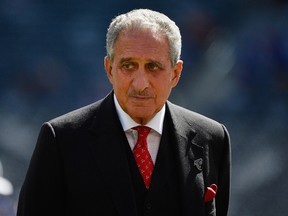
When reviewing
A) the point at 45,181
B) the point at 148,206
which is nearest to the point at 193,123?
the point at 148,206

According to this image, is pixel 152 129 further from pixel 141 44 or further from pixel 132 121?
pixel 141 44

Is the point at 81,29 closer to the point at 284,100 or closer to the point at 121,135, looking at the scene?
the point at 284,100

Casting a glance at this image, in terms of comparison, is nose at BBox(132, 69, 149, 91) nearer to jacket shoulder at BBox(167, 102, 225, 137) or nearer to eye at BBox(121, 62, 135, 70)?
eye at BBox(121, 62, 135, 70)

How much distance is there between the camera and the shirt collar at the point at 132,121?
10.1 feet

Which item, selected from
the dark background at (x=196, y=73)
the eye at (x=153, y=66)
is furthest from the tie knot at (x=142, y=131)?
the dark background at (x=196, y=73)

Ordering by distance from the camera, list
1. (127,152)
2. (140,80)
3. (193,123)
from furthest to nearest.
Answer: (193,123) → (127,152) → (140,80)

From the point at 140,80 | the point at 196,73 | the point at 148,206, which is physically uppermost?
the point at 196,73

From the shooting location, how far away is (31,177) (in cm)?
298

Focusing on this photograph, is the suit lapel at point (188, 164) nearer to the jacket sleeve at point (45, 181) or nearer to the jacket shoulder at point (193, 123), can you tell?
the jacket shoulder at point (193, 123)

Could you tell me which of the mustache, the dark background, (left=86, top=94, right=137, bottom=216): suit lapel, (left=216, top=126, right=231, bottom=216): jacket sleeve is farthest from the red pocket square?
the dark background

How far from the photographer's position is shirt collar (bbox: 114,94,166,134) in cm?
307

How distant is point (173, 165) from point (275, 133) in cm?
261

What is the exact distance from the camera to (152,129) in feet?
10.2

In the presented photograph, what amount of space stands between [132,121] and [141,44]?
0.30 meters
